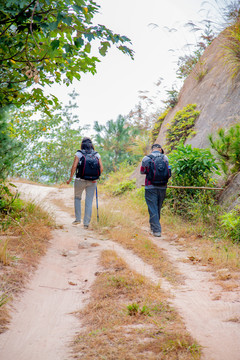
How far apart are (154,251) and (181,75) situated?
1000 centimetres

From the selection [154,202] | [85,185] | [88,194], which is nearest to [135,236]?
[154,202]

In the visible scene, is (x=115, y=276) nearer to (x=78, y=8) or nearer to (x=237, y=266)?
(x=237, y=266)

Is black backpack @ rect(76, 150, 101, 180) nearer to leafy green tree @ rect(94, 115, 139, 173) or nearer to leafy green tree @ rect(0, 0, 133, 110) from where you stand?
leafy green tree @ rect(0, 0, 133, 110)

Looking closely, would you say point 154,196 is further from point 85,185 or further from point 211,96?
point 211,96

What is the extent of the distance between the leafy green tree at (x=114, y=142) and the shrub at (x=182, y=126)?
5.65m

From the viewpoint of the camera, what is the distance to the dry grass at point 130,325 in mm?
2023

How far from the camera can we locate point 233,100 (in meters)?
8.41

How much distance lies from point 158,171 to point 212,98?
177 inches

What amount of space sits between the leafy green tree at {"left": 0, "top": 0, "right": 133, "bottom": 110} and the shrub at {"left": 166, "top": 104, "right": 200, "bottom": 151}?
6.09 meters

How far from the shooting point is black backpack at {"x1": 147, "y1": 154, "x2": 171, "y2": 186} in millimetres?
6430

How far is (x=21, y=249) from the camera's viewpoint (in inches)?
166

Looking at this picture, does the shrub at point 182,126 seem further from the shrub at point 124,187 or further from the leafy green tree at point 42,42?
the leafy green tree at point 42,42

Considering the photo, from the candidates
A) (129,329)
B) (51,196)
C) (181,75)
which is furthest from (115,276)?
(181,75)

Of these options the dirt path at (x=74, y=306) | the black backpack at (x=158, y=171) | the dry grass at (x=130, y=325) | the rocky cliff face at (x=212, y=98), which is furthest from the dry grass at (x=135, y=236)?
the rocky cliff face at (x=212, y=98)
